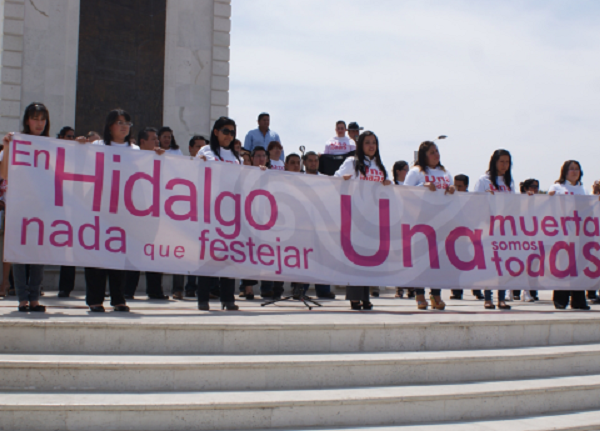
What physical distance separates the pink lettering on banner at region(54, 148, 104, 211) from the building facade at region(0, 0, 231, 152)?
6.37m

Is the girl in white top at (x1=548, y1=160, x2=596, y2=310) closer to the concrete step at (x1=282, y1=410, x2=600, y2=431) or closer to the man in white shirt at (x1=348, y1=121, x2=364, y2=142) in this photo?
the concrete step at (x1=282, y1=410, x2=600, y2=431)

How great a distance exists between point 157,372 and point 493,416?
2876mm

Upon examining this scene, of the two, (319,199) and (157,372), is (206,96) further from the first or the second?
(157,372)

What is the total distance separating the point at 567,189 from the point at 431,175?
2.40m

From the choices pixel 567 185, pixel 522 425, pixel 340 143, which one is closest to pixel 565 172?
pixel 567 185

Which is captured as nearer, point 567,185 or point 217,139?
point 217,139

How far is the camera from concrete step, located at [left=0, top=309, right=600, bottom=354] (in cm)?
A: 470

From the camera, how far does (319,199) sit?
687 centimetres

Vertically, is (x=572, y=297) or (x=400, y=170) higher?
(x=400, y=170)

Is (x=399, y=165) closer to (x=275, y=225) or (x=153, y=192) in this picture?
(x=275, y=225)

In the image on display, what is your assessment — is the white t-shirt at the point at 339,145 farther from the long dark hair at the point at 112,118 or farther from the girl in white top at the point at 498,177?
the long dark hair at the point at 112,118

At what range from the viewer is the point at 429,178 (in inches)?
290

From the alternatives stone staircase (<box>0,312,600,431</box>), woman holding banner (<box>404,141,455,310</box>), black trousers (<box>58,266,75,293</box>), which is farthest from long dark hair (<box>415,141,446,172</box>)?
black trousers (<box>58,266,75,293</box>)

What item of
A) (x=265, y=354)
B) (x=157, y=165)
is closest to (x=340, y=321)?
(x=265, y=354)
